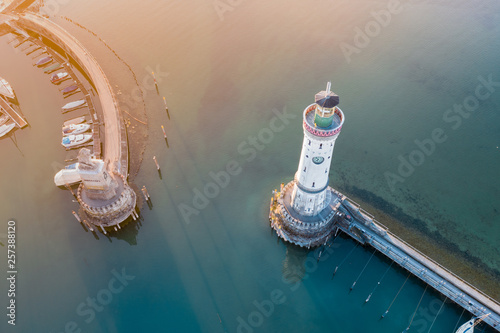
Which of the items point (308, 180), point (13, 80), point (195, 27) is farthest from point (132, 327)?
point (195, 27)

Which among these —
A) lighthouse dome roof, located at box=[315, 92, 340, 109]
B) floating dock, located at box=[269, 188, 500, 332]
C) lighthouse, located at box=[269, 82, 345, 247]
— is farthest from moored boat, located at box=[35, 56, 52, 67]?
lighthouse dome roof, located at box=[315, 92, 340, 109]

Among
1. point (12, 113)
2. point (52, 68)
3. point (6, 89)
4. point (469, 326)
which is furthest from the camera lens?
point (52, 68)

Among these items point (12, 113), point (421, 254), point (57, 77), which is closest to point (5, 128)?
point (12, 113)

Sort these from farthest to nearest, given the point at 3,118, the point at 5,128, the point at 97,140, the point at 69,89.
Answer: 1. the point at 69,89
2. the point at 3,118
3. the point at 5,128
4. the point at 97,140

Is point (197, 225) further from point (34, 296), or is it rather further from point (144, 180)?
point (34, 296)

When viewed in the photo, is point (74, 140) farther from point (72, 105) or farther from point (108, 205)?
point (108, 205)

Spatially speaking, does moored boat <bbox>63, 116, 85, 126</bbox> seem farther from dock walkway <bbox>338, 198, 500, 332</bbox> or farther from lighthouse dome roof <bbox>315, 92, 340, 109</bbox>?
lighthouse dome roof <bbox>315, 92, 340, 109</bbox>
